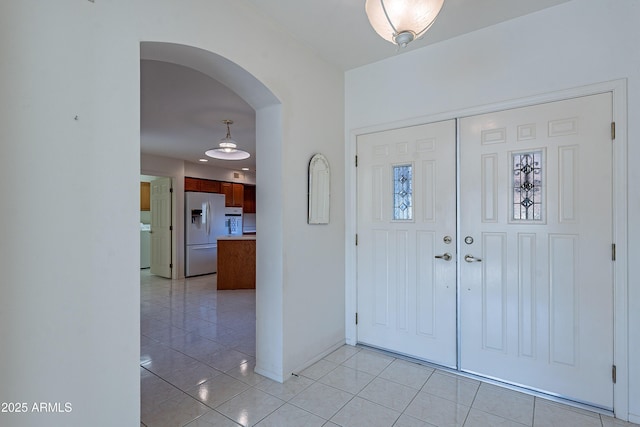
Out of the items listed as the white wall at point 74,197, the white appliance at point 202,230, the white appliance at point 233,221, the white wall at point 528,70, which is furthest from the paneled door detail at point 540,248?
the white appliance at point 233,221

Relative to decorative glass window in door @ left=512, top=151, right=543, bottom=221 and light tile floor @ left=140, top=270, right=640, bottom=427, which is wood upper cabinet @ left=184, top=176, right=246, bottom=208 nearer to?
light tile floor @ left=140, top=270, right=640, bottom=427

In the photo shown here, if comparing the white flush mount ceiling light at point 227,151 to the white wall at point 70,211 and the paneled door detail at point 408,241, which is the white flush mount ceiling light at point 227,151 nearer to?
the paneled door detail at point 408,241

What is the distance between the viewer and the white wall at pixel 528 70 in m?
1.81

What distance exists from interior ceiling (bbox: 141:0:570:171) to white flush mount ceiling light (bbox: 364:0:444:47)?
68cm

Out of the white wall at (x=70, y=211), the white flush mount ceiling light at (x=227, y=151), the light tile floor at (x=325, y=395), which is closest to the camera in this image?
the white wall at (x=70, y=211)

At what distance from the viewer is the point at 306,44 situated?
249 cm

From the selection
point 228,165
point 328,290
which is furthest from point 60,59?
point 228,165

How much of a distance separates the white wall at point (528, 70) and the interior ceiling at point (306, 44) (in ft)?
0.33

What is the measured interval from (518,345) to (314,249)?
1.69 metres

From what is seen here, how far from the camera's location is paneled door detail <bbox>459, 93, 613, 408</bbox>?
6.27 feet

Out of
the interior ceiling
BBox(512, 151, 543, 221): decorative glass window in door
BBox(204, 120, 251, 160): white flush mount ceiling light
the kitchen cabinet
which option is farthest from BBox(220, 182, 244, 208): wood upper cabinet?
BBox(512, 151, 543, 221): decorative glass window in door

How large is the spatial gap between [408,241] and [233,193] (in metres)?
5.90

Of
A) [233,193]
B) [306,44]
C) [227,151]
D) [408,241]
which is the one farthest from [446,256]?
[233,193]

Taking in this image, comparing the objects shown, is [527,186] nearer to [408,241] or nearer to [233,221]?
[408,241]
